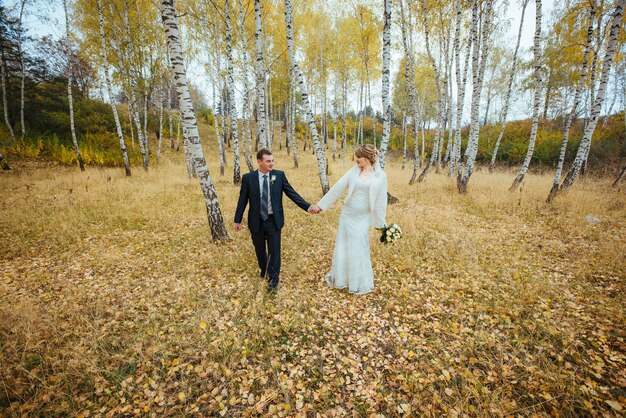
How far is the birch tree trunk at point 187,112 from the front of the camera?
524 cm

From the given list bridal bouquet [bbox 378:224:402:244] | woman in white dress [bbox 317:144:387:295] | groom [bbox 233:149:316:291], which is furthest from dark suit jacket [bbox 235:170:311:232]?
bridal bouquet [bbox 378:224:402:244]

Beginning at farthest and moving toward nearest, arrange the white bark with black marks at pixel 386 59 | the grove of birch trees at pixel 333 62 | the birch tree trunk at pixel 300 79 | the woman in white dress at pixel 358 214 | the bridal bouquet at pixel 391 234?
1. the grove of birch trees at pixel 333 62
2. the birch tree trunk at pixel 300 79
3. the white bark with black marks at pixel 386 59
4. the bridal bouquet at pixel 391 234
5. the woman in white dress at pixel 358 214

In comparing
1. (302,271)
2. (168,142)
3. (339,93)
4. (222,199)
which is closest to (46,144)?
(168,142)

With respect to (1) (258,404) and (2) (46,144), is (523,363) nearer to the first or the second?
(1) (258,404)

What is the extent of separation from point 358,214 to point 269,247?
5.60 feet

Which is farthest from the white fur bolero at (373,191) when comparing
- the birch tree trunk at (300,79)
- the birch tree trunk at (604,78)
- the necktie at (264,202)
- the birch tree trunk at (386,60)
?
the birch tree trunk at (604,78)

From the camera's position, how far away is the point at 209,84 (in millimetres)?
20078

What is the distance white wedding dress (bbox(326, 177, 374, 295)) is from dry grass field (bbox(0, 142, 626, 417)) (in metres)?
0.27

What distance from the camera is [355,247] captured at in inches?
175

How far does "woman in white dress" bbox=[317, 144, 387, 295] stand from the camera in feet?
13.7

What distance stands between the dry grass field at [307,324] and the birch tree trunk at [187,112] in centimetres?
67

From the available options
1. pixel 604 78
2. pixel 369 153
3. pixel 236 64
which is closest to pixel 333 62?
pixel 236 64

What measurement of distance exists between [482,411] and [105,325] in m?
4.99

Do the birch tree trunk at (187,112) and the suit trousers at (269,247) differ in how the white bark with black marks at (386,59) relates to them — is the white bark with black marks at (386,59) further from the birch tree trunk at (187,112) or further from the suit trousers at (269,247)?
the suit trousers at (269,247)
